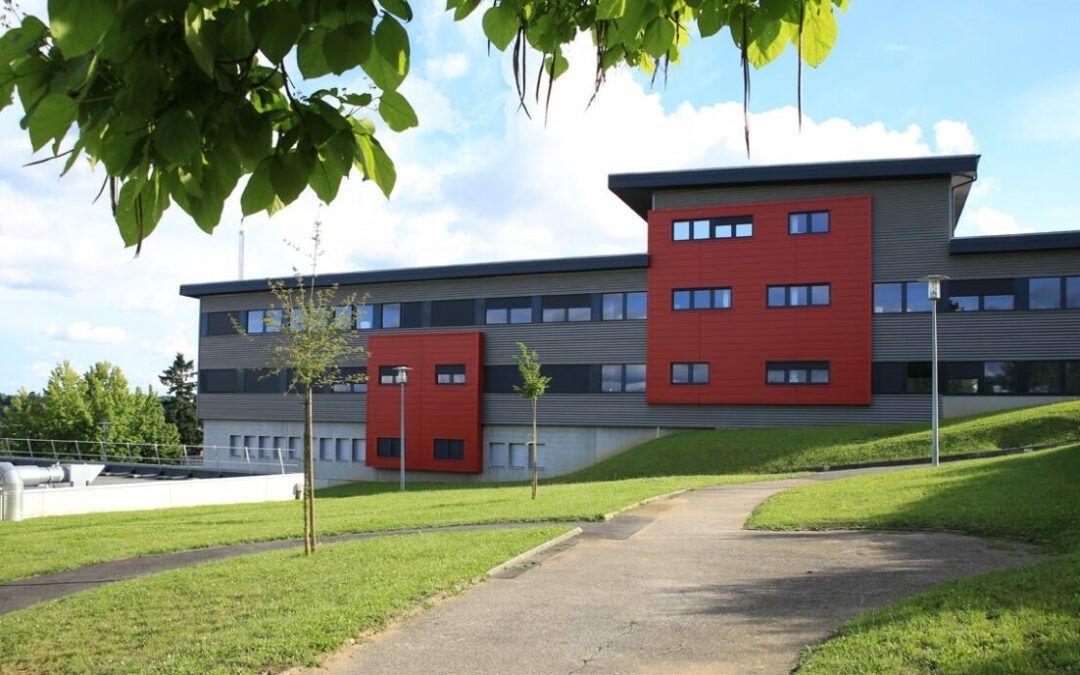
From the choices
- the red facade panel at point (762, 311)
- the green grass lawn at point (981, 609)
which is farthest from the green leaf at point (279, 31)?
the red facade panel at point (762, 311)

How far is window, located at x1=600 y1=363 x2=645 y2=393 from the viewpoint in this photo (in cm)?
4409

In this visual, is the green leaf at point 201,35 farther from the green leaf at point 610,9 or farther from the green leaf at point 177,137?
the green leaf at point 610,9

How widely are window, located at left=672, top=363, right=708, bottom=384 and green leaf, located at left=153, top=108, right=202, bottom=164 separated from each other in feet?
135

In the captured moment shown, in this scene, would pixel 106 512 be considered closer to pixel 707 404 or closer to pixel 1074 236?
pixel 707 404

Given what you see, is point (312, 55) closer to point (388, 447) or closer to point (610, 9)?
point (610, 9)

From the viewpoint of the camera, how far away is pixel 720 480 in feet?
91.9

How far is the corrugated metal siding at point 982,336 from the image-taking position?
1490 inches

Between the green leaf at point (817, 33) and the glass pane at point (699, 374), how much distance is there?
40.2 metres

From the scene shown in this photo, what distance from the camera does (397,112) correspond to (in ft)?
8.74

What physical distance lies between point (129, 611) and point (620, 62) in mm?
8494

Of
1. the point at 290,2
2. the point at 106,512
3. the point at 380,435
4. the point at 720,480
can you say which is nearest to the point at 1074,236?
the point at 720,480

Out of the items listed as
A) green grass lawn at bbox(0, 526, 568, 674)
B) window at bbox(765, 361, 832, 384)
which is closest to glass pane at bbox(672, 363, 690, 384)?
window at bbox(765, 361, 832, 384)

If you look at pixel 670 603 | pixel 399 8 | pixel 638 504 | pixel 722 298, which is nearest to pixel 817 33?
pixel 399 8

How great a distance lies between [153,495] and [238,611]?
917 inches
